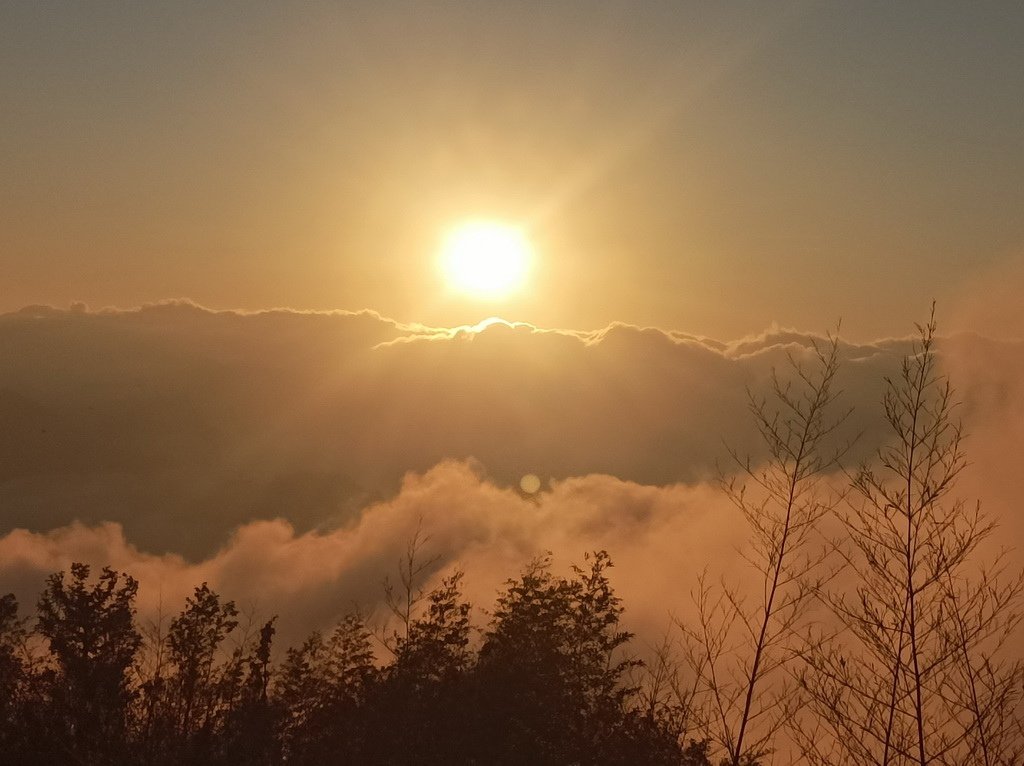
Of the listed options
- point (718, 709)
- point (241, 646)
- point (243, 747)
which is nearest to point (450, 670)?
point (241, 646)

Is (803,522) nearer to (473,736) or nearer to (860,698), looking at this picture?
(860,698)

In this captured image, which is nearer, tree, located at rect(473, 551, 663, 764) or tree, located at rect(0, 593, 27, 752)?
tree, located at rect(0, 593, 27, 752)

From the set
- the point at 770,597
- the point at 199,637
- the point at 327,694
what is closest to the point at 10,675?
the point at 327,694

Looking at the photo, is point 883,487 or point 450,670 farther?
point 450,670

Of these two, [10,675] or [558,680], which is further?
[558,680]

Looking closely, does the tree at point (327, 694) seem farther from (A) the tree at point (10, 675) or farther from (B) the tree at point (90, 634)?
(A) the tree at point (10, 675)

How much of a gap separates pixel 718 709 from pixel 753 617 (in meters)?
1.46

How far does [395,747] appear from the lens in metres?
31.1

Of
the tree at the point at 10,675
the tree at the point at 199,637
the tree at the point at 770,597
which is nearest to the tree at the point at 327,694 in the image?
the tree at the point at 199,637

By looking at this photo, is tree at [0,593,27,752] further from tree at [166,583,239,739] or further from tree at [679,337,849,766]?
tree at [679,337,849,766]

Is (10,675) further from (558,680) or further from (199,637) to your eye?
(558,680)

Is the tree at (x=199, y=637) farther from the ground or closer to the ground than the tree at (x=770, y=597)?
farther from the ground

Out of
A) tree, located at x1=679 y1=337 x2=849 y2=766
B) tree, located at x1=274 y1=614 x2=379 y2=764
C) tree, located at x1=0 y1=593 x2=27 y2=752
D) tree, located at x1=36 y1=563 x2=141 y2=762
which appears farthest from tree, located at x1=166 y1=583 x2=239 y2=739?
tree, located at x1=679 y1=337 x2=849 y2=766

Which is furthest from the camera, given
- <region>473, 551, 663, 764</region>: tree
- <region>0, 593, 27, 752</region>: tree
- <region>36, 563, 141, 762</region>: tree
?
<region>36, 563, 141, 762</region>: tree
